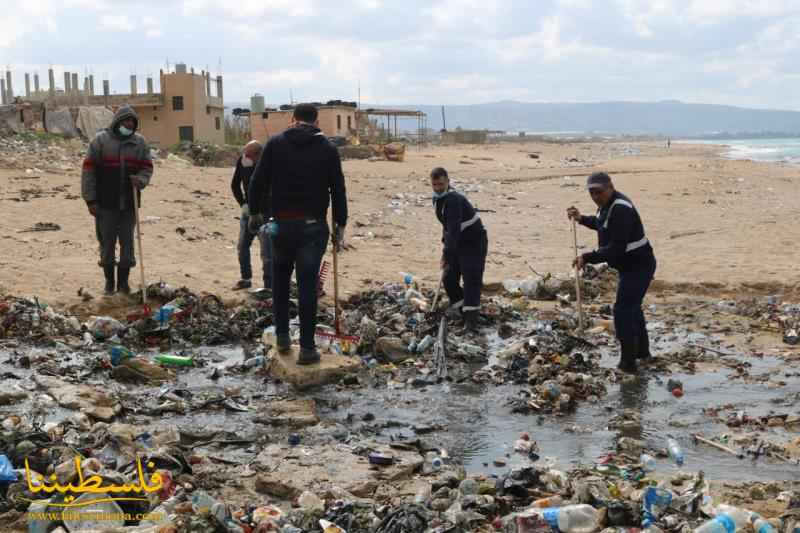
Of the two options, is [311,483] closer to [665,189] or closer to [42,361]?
[42,361]

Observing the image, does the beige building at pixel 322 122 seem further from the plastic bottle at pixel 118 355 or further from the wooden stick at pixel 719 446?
the wooden stick at pixel 719 446

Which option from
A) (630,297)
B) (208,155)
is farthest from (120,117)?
(208,155)

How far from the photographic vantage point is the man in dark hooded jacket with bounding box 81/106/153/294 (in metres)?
8.73

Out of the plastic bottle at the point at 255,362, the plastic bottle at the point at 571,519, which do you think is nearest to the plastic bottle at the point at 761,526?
the plastic bottle at the point at 571,519

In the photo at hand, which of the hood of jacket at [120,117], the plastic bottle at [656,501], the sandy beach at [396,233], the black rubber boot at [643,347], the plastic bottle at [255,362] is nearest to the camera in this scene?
the plastic bottle at [656,501]

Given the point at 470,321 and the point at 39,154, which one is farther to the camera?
the point at 39,154

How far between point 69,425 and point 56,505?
1.58 m

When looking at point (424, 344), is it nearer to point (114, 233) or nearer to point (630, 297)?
point (630, 297)

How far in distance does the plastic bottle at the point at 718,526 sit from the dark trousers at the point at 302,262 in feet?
12.5

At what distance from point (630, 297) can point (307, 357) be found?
109 inches

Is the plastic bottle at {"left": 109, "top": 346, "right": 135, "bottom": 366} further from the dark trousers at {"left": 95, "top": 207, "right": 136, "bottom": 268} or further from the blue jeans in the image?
the blue jeans

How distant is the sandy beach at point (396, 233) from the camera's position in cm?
1077

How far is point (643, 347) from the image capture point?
303 inches

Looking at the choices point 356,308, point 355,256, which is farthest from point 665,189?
point 356,308
